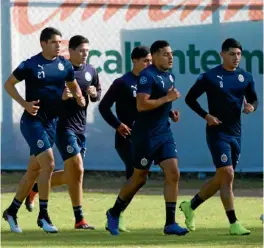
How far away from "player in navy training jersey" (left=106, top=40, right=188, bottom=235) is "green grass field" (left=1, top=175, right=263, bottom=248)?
465mm

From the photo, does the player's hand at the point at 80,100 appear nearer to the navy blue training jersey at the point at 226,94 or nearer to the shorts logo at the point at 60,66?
the shorts logo at the point at 60,66

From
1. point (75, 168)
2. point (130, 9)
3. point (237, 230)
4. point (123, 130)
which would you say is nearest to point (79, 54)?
point (123, 130)

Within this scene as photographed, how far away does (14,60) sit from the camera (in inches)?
705

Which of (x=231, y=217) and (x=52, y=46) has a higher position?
(x=52, y=46)

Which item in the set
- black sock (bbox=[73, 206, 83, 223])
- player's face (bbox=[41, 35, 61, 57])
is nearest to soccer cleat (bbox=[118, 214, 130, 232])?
black sock (bbox=[73, 206, 83, 223])

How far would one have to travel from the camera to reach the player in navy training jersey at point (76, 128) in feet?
41.3

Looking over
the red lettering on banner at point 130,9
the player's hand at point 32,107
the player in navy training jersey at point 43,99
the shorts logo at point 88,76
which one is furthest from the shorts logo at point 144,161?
the red lettering on banner at point 130,9

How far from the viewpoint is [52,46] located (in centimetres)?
1217

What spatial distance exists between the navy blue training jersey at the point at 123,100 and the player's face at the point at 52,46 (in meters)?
0.79

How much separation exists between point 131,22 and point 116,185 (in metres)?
2.48

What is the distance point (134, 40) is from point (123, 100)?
539 centimetres

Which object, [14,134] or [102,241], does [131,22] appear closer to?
[14,134]

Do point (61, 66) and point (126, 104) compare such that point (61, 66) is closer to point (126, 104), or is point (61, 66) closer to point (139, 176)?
point (126, 104)

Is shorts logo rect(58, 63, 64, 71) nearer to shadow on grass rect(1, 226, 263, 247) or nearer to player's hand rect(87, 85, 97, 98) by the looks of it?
player's hand rect(87, 85, 97, 98)
